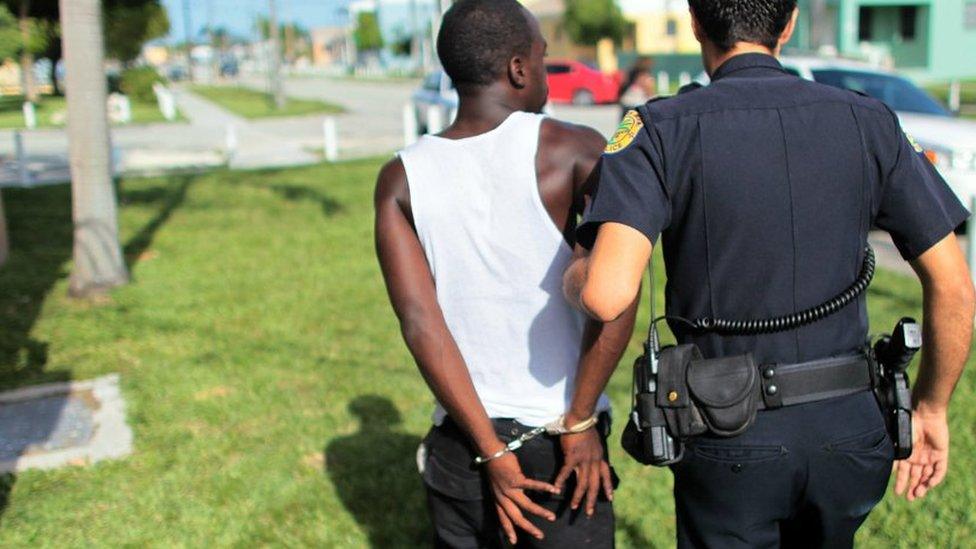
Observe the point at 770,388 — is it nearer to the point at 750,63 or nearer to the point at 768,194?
the point at 768,194

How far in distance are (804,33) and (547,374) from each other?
41793mm

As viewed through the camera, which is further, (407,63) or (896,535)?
(407,63)

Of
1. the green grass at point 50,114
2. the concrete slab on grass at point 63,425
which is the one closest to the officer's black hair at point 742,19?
the concrete slab on grass at point 63,425

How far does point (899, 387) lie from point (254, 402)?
3.83 meters

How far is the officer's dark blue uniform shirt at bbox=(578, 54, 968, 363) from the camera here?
6.29 feet

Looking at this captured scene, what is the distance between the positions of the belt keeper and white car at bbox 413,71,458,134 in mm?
14434

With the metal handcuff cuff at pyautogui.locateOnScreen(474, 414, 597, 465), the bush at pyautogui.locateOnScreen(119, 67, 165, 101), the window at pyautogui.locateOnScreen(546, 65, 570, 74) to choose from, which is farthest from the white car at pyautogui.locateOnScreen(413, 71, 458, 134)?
the bush at pyautogui.locateOnScreen(119, 67, 165, 101)

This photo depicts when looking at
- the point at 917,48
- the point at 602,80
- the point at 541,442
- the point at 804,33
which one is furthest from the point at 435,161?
the point at 917,48

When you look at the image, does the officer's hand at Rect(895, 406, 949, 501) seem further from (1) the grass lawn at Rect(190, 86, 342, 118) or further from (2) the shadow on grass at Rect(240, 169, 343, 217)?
(1) the grass lawn at Rect(190, 86, 342, 118)

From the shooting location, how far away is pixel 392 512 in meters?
4.06

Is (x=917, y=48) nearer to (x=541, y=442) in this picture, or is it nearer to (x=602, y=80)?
(x=602, y=80)

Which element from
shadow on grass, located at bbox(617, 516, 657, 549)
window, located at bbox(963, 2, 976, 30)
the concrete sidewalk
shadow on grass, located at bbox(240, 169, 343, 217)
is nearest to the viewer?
shadow on grass, located at bbox(617, 516, 657, 549)

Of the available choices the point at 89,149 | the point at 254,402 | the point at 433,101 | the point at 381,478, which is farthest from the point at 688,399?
the point at 433,101

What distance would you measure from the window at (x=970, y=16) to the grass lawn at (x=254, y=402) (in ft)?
130
